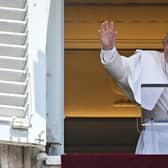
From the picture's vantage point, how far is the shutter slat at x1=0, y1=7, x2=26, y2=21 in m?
3.57

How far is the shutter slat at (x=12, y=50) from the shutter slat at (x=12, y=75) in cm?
8

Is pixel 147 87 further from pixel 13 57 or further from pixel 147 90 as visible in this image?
pixel 13 57

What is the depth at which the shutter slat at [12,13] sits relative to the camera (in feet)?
11.7

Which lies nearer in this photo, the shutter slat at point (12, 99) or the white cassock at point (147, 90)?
the shutter slat at point (12, 99)

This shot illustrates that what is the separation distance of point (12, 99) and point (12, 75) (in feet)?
0.34

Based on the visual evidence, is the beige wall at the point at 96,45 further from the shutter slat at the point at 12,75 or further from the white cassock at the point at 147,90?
the shutter slat at the point at 12,75

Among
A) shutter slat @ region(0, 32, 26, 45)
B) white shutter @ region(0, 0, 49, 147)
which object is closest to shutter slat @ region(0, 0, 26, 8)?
white shutter @ region(0, 0, 49, 147)

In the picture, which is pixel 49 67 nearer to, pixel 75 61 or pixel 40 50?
pixel 40 50

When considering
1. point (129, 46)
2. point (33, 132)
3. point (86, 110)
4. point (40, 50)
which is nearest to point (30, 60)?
point (40, 50)

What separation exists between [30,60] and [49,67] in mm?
217

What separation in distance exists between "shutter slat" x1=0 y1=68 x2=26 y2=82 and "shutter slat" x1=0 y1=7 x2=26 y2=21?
0.78 feet

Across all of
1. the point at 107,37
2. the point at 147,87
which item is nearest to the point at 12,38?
the point at 107,37

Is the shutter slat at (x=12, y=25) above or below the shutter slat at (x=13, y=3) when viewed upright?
below

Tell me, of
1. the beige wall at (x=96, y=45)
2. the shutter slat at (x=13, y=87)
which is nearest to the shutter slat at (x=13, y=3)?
the shutter slat at (x=13, y=87)
